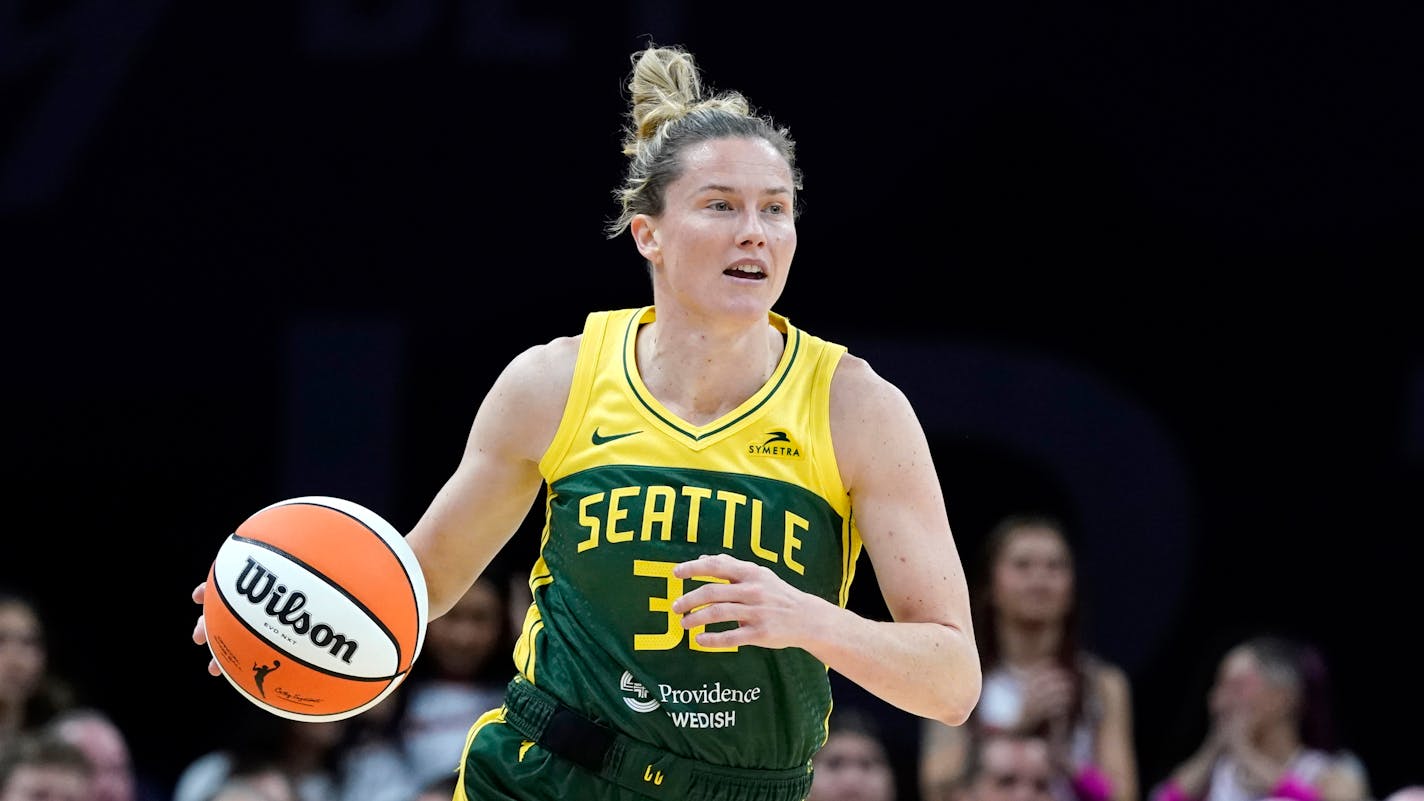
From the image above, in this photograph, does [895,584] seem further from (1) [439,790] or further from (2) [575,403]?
(1) [439,790]

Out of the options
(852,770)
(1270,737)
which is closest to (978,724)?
(852,770)

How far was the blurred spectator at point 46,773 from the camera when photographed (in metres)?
6.51

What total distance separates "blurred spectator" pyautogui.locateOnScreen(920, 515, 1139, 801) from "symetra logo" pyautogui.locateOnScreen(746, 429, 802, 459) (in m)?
3.11

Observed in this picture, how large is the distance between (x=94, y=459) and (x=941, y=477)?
11.8 ft

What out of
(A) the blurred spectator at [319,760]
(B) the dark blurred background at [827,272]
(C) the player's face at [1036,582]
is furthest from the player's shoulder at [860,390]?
(B) the dark blurred background at [827,272]

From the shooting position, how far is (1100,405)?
8.62 metres

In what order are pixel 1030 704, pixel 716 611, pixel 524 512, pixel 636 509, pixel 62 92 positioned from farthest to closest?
pixel 62 92 < pixel 1030 704 < pixel 524 512 < pixel 636 509 < pixel 716 611

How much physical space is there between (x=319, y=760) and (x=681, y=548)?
3702mm

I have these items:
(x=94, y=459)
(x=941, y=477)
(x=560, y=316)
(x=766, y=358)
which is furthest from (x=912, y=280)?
(x=766, y=358)

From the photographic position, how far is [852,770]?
684cm

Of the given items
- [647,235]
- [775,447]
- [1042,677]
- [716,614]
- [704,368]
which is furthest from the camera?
[1042,677]

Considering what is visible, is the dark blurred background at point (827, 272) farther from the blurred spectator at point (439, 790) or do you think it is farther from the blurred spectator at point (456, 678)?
the blurred spectator at point (439, 790)

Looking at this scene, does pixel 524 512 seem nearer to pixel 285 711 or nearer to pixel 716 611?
pixel 285 711

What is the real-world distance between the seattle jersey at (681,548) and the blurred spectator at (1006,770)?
2.59 metres
